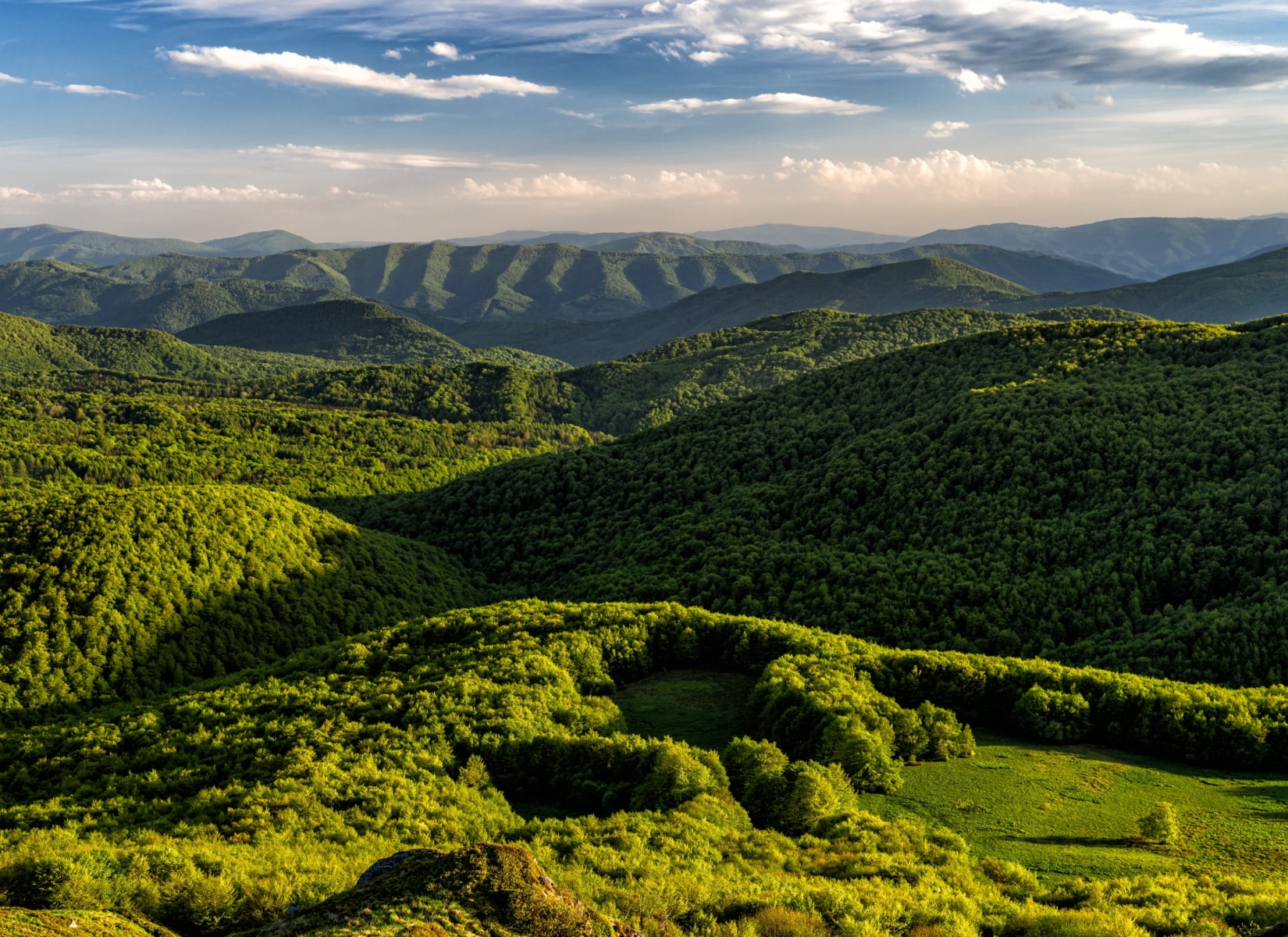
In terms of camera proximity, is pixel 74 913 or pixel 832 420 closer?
pixel 74 913

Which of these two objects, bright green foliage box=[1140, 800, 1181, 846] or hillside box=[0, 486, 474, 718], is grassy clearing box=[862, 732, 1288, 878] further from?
hillside box=[0, 486, 474, 718]

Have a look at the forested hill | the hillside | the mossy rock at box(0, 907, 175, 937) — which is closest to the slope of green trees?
the mossy rock at box(0, 907, 175, 937)

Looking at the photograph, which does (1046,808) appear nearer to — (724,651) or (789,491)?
(724,651)

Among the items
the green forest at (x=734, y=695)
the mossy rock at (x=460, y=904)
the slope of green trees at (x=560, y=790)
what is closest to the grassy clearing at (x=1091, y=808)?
the green forest at (x=734, y=695)

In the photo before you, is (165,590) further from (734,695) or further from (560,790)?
(734,695)

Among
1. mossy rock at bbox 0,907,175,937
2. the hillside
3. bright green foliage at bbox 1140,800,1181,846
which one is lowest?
the hillside

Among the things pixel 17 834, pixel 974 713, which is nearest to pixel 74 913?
pixel 17 834
